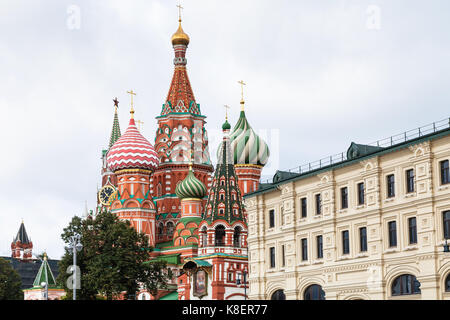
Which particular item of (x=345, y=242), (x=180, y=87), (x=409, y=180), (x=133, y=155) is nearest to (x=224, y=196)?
(x=133, y=155)

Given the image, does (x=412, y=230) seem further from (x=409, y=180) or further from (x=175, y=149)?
(x=175, y=149)

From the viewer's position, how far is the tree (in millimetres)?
81500

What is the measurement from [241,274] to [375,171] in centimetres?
3171

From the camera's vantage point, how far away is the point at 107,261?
62.5m

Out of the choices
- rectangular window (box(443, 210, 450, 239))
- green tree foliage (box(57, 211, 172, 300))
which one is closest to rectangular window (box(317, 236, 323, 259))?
rectangular window (box(443, 210, 450, 239))

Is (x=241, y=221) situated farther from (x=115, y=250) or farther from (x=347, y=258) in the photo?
(x=347, y=258)

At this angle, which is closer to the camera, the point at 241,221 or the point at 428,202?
the point at 428,202

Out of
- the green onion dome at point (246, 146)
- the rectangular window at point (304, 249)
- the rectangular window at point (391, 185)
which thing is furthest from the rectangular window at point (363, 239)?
the green onion dome at point (246, 146)

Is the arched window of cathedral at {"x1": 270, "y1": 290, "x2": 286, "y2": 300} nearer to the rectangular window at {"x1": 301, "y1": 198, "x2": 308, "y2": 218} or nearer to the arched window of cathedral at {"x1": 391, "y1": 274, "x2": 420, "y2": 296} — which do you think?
the rectangular window at {"x1": 301, "y1": 198, "x2": 308, "y2": 218}

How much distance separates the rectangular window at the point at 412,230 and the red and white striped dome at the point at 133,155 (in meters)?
49.8

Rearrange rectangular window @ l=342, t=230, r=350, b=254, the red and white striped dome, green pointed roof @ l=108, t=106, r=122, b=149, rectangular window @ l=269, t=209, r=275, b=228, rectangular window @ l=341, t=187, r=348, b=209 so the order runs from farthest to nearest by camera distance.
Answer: green pointed roof @ l=108, t=106, r=122, b=149, the red and white striped dome, rectangular window @ l=269, t=209, r=275, b=228, rectangular window @ l=341, t=187, r=348, b=209, rectangular window @ l=342, t=230, r=350, b=254

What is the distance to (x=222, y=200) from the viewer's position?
263 feet

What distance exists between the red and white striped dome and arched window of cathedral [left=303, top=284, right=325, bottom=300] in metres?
41.4
